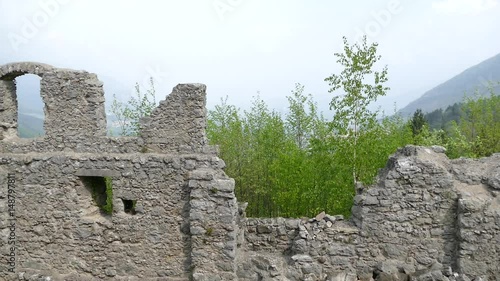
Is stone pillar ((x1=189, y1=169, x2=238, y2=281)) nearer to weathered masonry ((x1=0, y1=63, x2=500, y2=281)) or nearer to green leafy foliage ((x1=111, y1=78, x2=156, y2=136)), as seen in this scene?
weathered masonry ((x1=0, y1=63, x2=500, y2=281))

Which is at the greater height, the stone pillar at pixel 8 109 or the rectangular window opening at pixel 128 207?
the stone pillar at pixel 8 109

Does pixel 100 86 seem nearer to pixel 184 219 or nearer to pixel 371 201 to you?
pixel 184 219

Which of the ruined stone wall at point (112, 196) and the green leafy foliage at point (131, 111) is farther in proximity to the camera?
the green leafy foliage at point (131, 111)

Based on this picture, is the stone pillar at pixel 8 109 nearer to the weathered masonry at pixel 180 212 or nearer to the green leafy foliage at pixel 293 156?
the weathered masonry at pixel 180 212

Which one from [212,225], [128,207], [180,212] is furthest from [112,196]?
[212,225]

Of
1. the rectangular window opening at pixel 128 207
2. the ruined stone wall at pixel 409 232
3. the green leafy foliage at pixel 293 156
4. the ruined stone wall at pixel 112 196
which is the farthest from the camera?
the green leafy foliage at pixel 293 156

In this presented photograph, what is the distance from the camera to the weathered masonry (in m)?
8.70

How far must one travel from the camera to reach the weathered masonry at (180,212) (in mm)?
8703

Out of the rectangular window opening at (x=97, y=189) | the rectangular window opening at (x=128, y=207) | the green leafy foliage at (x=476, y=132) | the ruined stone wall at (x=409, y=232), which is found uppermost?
the green leafy foliage at (x=476, y=132)

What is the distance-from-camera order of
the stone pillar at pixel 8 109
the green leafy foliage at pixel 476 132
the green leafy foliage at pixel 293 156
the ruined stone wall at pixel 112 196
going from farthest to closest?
the green leafy foliage at pixel 476 132 < the green leafy foliage at pixel 293 156 < the stone pillar at pixel 8 109 < the ruined stone wall at pixel 112 196

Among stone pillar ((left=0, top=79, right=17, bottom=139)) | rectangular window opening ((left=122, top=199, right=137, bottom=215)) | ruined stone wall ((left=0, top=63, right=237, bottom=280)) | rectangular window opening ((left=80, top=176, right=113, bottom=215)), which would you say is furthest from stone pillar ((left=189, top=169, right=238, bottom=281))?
stone pillar ((left=0, top=79, right=17, bottom=139))

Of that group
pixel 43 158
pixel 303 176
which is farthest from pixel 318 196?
pixel 43 158

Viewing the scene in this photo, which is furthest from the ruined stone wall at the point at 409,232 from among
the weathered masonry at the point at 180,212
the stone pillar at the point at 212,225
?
the stone pillar at the point at 212,225

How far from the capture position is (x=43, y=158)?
9.23 meters
